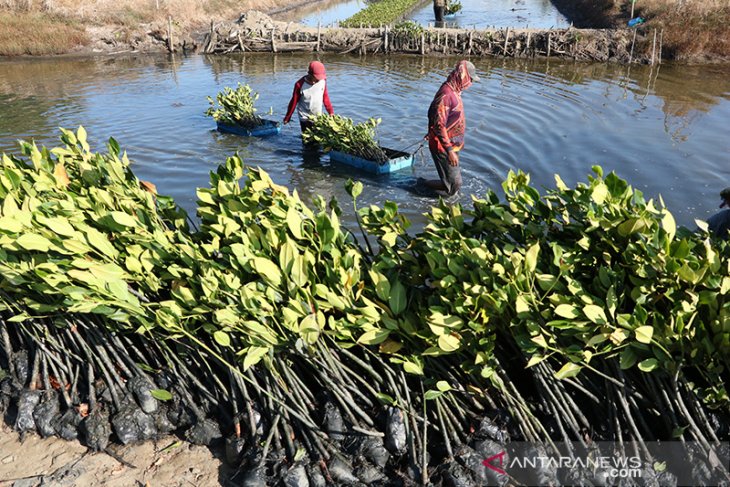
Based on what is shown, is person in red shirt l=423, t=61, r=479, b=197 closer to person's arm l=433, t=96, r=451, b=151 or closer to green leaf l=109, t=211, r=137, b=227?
person's arm l=433, t=96, r=451, b=151

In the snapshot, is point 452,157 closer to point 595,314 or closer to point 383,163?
point 383,163

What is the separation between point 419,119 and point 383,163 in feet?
14.4

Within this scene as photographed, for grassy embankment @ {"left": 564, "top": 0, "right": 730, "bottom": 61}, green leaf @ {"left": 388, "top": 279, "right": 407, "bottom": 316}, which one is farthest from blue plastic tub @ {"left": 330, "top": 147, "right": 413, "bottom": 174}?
grassy embankment @ {"left": 564, "top": 0, "right": 730, "bottom": 61}

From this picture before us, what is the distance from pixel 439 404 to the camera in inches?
143

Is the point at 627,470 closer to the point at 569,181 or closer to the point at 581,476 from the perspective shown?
the point at 581,476

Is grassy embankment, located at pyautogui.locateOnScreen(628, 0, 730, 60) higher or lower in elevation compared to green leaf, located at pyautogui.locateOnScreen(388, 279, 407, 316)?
higher

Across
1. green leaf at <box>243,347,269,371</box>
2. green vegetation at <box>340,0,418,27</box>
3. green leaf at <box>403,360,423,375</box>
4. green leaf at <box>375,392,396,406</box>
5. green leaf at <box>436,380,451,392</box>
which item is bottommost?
green leaf at <box>375,392,396,406</box>

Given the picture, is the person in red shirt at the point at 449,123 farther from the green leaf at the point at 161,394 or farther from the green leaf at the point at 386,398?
the green leaf at the point at 161,394

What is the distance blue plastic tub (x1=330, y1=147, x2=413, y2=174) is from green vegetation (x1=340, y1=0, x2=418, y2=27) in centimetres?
1858

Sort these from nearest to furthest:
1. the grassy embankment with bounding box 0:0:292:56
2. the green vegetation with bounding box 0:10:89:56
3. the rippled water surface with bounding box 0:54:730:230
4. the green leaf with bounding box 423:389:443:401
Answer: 1. the green leaf with bounding box 423:389:443:401
2. the rippled water surface with bounding box 0:54:730:230
3. the green vegetation with bounding box 0:10:89:56
4. the grassy embankment with bounding box 0:0:292:56

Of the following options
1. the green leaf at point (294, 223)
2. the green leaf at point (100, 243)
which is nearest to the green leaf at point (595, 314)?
the green leaf at point (294, 223)

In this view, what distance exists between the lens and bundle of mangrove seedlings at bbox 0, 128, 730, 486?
10.7 ft

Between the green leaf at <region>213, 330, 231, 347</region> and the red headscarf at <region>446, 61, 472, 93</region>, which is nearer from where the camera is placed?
the green leaf at <region>213, 330, 231, 347</region>

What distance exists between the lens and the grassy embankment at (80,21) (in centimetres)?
2616
